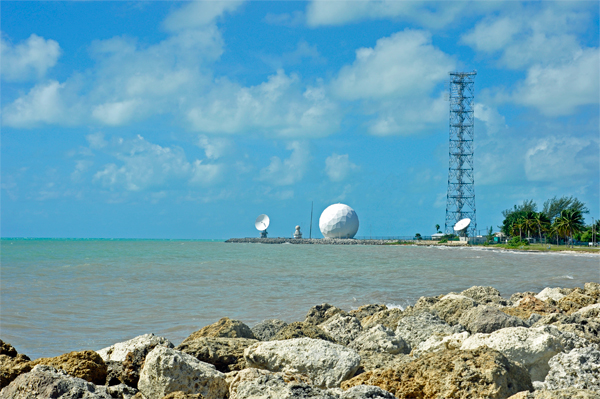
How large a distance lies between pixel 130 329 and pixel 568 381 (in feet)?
23.8

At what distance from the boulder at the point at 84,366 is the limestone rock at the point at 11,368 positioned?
0.11m

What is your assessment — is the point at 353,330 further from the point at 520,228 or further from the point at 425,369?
the point at 520,228

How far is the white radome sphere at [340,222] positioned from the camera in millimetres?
88787

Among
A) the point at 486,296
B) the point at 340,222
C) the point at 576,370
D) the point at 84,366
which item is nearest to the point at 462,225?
the point at 340,222

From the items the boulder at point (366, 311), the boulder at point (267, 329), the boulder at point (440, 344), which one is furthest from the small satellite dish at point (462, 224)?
the boulder at point (440, 344)

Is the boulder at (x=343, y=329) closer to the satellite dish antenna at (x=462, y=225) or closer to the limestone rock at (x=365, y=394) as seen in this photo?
the limestone rock at (x=365, y=394)

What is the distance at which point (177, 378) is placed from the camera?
14.2 ft

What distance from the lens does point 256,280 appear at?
61.2ft

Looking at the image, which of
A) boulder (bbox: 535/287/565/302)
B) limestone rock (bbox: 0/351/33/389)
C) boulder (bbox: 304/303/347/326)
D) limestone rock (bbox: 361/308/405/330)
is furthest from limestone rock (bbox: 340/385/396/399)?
boulder (bbox: 535/287/565/302)

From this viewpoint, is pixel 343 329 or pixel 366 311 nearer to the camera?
pixel 343 329

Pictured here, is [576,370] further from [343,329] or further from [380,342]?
[343,329]

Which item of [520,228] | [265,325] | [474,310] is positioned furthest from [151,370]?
[520,228]

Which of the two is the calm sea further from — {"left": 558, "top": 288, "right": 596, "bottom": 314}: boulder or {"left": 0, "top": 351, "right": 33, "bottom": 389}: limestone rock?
Result: {"left": 558, "top": 288, "right": 596, "bottom": 314}: boulder

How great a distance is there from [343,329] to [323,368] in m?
2.74
